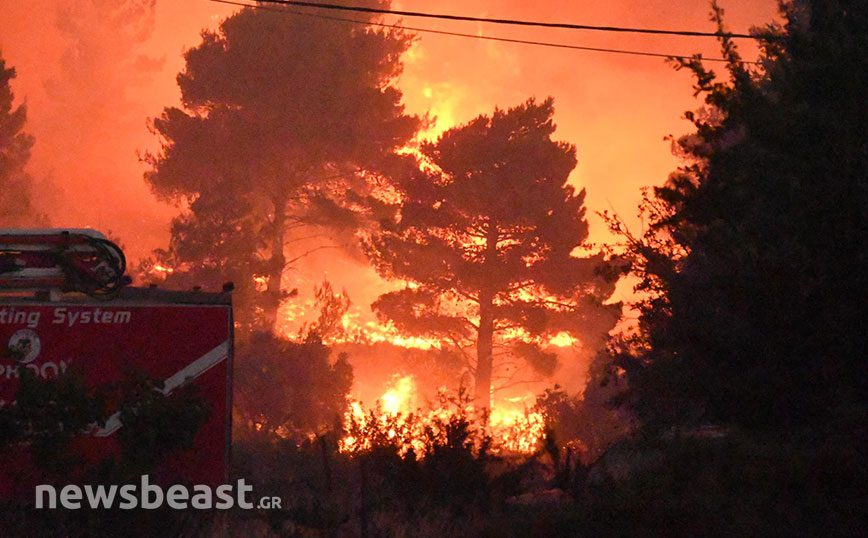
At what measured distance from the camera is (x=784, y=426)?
970cm

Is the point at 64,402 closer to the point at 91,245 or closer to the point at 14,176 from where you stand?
the point at 91,245

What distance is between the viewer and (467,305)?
37000mm

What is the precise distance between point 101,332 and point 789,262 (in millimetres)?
8180

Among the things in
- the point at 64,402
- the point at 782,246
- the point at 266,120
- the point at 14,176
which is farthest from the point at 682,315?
the point at 14,176

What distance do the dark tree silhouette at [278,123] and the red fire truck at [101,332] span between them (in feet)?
86.4

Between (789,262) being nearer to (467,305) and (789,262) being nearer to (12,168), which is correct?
(467,305)

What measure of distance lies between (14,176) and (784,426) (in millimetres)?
52156

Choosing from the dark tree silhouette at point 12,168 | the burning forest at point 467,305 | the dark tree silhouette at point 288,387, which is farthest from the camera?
the dark tree silhouette at point 12,168

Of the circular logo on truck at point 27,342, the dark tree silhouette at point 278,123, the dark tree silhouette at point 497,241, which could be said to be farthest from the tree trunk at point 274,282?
the circular logo on truck at point 27,342

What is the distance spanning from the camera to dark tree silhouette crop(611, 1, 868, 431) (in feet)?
30.0

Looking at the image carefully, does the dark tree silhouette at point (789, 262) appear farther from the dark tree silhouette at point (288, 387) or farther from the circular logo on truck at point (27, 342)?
the dark tree silhouette at point (288, 387)

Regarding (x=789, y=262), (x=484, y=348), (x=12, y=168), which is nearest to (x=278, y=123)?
(x=484, y=348)

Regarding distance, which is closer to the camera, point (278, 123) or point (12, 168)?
point (278, 123)

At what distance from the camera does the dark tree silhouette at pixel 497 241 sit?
3350 centimetres
